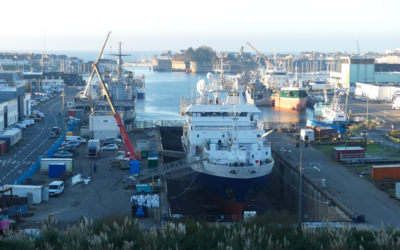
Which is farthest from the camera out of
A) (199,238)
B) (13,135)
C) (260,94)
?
(260,94)

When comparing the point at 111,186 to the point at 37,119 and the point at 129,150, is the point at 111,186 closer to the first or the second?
the point at 129,150

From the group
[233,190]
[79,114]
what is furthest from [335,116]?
[233,190]

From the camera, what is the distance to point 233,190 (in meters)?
18.0

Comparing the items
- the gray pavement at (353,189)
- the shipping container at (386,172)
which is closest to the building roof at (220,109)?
the gray pavement at (353,189)

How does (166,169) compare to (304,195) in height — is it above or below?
above

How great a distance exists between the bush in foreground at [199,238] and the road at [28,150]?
8.68 metres

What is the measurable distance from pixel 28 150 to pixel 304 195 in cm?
1550

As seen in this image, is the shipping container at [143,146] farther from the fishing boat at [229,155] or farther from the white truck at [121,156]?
the fishing boat at [229,155]

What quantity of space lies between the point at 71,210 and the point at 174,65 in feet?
524

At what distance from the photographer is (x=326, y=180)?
19.6 m

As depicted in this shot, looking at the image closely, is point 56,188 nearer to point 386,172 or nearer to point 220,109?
point 220,109

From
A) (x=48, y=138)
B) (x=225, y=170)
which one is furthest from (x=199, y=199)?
(x=48, y=138)

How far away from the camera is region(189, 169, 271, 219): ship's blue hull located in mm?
17828

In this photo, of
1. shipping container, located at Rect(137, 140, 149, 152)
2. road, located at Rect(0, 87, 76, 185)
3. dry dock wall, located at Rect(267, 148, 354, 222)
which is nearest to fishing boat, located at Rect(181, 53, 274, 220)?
dry dock wall, located at Rect(267, 148, 354, 222)
